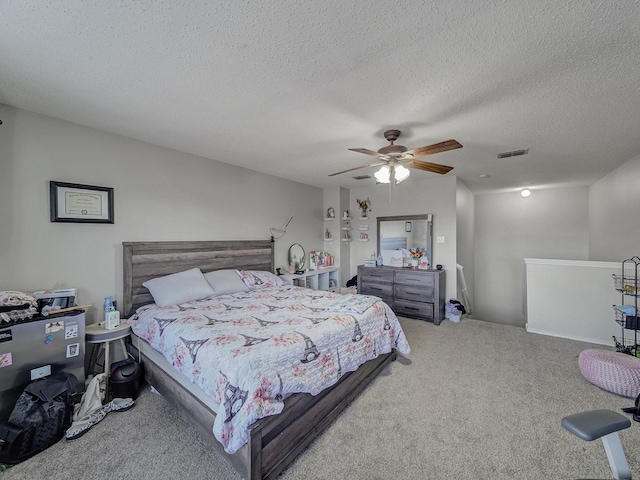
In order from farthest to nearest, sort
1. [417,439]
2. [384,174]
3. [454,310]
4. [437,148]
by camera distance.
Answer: [454,310]
[384,174]
[437,148]
[417,439]

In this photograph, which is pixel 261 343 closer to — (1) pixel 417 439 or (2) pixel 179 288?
(1) pixel 417 439

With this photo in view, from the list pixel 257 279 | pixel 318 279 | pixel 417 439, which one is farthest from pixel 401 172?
pixel 318 279

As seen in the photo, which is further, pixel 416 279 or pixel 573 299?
pixel 416 279

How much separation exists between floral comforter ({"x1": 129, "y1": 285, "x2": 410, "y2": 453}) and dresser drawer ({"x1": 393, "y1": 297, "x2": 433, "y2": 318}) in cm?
175

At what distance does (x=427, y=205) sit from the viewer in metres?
4.82

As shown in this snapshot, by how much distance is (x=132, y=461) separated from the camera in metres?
1.69

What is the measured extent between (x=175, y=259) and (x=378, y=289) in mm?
3341

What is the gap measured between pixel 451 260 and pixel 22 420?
5155 millimetres

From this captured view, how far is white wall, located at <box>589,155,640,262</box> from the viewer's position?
10.7 ft

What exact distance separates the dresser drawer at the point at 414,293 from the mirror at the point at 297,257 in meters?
1.75

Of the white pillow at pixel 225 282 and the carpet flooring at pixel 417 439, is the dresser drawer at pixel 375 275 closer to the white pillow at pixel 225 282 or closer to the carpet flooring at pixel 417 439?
Answer: the carpet flooring at pixel 417 439

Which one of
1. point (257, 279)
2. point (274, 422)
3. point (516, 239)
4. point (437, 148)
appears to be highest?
point (437, 148)

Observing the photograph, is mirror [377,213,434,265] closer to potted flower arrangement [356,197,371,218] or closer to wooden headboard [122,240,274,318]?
potted flower arrangement [356,197,371,218]

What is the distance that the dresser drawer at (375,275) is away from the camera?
15.5 feet
